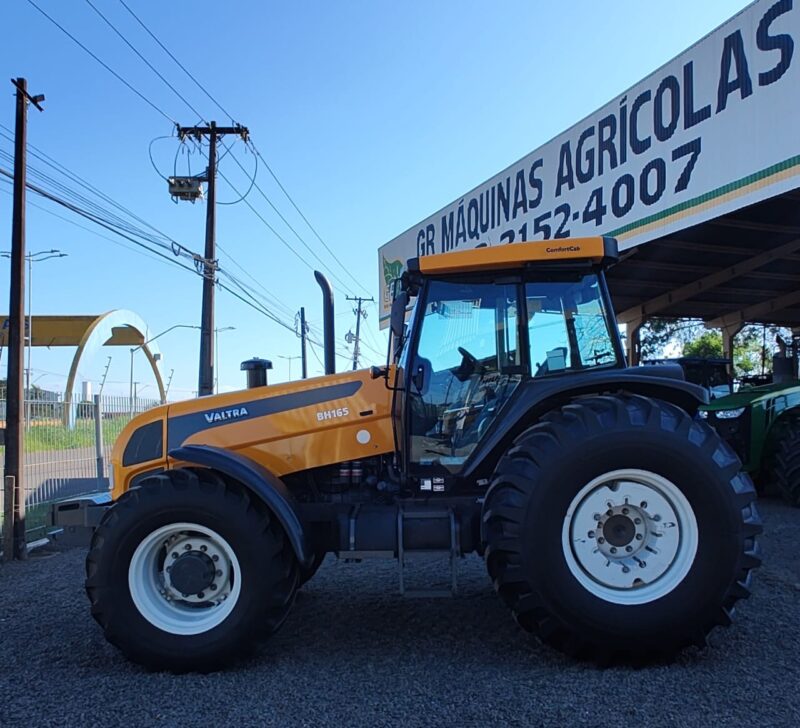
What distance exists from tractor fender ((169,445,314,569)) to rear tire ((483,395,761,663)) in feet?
3.44

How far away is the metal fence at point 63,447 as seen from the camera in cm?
806

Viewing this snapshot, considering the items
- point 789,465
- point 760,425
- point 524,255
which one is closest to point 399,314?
point 524,255

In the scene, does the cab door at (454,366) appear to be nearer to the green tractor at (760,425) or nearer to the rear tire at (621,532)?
the rear tire at (621,532)

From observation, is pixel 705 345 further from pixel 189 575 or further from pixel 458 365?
pixel 189 575

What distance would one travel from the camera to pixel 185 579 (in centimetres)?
378

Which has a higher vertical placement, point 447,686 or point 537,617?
point 537,617

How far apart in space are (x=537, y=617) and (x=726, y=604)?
3.31ft

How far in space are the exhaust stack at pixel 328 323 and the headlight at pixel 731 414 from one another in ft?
20.1

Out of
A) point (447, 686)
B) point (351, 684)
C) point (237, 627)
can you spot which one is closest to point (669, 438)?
point (447, 686)

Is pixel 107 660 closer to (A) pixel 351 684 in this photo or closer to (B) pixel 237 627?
(B) pixel 237 627

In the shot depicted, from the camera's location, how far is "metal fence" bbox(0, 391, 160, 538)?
8062 mm

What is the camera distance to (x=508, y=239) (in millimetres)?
12875

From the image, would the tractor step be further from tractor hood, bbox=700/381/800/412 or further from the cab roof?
tractor hood, bbox=700/381/800/412

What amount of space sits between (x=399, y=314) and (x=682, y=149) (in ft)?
22.2
